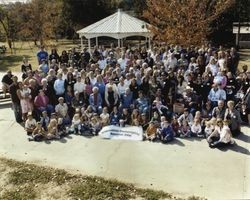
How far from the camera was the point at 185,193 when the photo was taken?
9.00 meters

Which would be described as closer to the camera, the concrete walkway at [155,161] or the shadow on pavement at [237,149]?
the concrete walkway at [155,161]

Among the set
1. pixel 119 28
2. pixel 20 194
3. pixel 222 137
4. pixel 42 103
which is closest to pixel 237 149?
pixel 222 137

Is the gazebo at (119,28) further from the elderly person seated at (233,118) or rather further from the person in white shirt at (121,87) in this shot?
the elderly person seated at (233,118)

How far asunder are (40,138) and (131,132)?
294 cm

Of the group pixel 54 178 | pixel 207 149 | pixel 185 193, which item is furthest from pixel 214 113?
pixel 54 178

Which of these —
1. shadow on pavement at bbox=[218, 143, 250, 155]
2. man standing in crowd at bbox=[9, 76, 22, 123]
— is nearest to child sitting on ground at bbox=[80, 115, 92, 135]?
man standing in crowd at bbox=[9, 76, 22, 123]

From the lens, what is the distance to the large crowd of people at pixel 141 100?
12117 mm

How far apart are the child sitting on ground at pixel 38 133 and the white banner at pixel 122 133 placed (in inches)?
73.8

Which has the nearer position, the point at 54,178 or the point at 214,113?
the point at 54,178

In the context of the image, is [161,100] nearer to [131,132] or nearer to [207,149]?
[131,132]

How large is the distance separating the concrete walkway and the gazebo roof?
12.6 metres

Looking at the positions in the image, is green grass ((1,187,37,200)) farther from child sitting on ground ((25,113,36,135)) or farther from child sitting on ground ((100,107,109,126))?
child sitting on ground ((100,107,109,126))

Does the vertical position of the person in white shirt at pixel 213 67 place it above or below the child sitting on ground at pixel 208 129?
above

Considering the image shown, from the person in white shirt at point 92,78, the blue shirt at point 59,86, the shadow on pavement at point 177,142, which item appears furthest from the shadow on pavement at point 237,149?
the blue shirt at point 59,86
